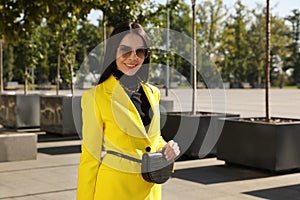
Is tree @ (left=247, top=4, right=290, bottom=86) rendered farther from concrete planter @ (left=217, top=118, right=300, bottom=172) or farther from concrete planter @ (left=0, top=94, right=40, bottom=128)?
concrete planter @ (left=217, top=118, right=300, bottom=172)

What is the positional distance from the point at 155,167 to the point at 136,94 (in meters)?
0.41

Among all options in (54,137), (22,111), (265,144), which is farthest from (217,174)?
(22,111)

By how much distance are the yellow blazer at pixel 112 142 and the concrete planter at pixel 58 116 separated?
33.7ft

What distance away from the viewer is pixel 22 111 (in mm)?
14875

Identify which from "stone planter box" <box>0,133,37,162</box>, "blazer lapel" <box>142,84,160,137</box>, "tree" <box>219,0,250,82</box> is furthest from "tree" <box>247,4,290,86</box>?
"blazer lapel" <box>142,84,160,137</box>

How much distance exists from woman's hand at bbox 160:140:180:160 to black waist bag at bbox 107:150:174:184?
0.07 feet

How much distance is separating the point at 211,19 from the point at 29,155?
160ft

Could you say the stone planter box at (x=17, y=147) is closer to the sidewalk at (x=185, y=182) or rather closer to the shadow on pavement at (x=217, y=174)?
Result: the sidewalk at (x=185, y=182)

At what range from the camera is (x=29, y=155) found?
9.41 meters

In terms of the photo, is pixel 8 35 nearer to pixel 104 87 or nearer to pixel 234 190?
pixel 234 190

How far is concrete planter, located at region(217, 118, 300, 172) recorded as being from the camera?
772 cm

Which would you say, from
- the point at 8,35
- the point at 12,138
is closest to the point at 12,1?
the point at 8,35

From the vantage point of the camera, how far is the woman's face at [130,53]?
8.65ft

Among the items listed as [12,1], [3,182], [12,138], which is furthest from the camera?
[12,1]
